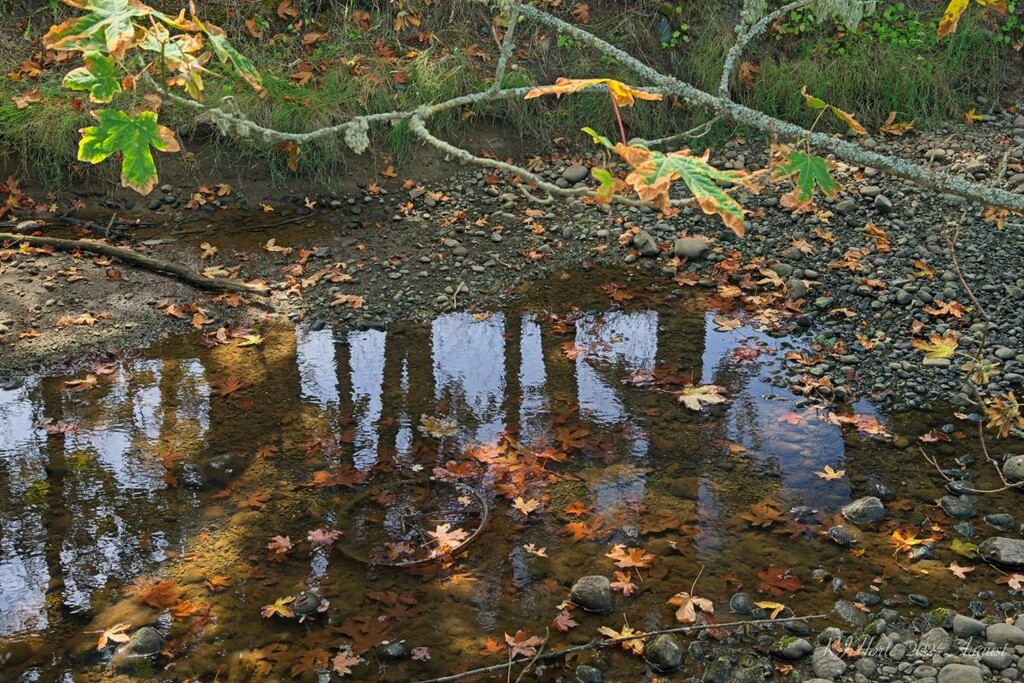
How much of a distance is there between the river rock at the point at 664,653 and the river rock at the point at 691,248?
4166 millimetres

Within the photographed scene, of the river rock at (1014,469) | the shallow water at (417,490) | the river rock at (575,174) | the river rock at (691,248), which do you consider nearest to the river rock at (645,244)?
the river rock at (691,248)

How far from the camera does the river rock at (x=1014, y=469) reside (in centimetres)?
499

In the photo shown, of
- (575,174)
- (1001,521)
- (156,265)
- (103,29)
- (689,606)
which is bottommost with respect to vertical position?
(689,606)

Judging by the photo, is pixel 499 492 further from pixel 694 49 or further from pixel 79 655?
pixel 694 49

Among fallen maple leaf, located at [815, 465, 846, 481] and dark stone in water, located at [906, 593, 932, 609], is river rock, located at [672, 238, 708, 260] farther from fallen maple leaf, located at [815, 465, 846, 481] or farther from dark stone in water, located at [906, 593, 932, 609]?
dark stone in water, located at [906, 593, 932, 609]

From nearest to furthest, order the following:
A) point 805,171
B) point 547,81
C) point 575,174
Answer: point 805,171, point 575,174, point 547,81

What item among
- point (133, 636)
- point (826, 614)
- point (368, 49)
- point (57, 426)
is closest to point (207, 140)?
point (368, 49)

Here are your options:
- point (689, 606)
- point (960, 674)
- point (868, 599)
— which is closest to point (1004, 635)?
point (960, 674)

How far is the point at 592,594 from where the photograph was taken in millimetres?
4203

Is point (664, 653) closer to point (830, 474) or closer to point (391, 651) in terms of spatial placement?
point (391, 651)

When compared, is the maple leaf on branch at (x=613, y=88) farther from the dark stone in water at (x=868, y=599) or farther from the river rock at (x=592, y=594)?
the dark stone in water at (x=868, y=599)

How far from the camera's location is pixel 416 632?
4109 millimetres

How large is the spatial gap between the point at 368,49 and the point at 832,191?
7.45 m

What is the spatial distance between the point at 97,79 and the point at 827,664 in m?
3.60
